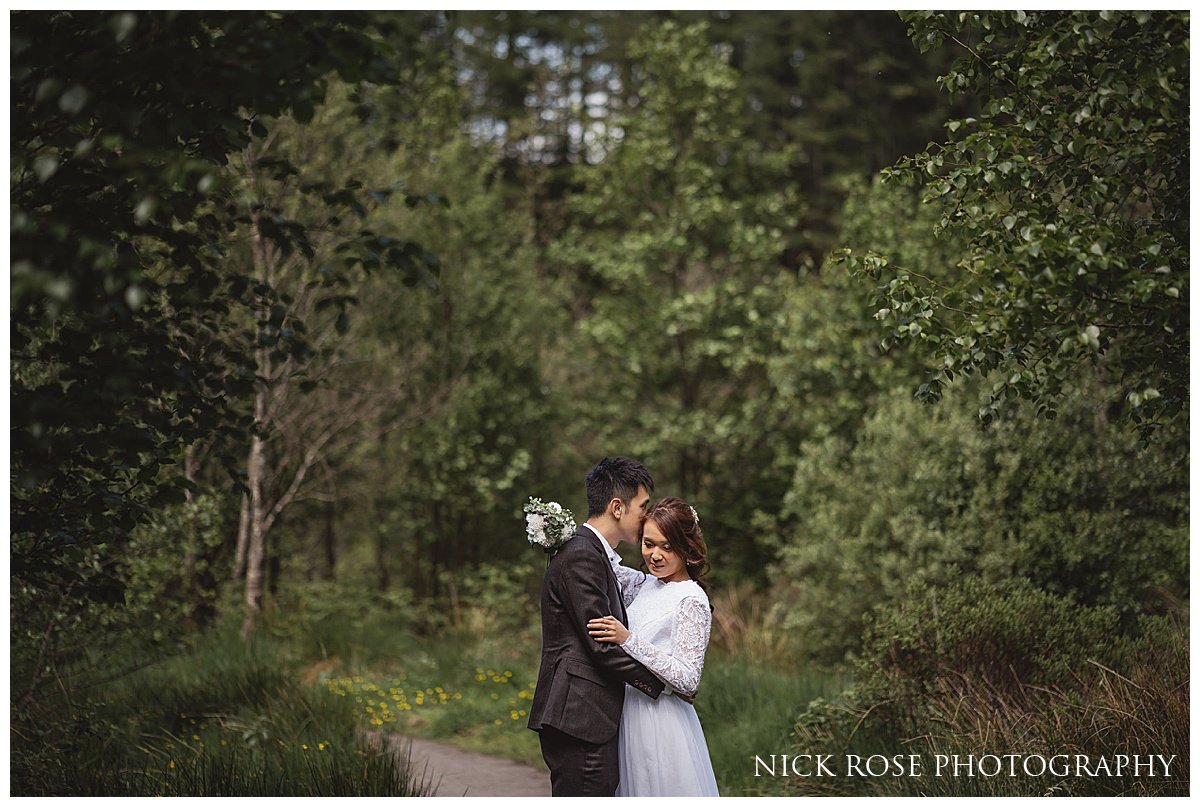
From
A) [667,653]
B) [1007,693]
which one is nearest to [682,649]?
[667,653]

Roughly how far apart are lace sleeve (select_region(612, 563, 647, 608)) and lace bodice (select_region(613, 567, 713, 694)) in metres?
0.09

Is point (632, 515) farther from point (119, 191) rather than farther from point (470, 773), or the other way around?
point (470, 773)

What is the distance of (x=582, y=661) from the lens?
12.4 feet

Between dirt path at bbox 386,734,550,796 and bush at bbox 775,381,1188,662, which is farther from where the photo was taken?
bush at bbox 775,381,1188,662

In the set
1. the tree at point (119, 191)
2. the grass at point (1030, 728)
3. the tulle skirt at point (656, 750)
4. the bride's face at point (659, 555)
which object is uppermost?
Answer: the tree at point (119, 191)

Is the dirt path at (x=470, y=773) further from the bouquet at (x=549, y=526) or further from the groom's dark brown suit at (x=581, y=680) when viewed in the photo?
the bouquet at (x=549, y=526)

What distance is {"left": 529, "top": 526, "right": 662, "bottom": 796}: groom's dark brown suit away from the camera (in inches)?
148

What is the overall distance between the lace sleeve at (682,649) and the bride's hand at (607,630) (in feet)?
0.13

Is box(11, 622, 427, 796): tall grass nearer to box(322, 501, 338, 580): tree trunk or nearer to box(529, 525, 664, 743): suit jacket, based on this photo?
box(529, 525, 664, 743): suit jacket

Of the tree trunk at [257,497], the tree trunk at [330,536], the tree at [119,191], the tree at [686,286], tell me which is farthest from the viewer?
the tree trunk at [330,536]

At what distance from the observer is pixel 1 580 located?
3613 mm

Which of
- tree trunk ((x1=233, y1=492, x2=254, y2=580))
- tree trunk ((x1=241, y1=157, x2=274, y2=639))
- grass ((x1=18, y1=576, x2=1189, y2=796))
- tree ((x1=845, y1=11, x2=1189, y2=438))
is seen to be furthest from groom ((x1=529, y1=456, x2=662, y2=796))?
tree trunk ((x1=233, y1=492, x2=254, y2=580))

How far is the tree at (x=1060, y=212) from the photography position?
12.2 ft

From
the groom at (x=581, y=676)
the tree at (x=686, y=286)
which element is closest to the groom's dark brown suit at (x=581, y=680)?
the groom at (x=581, y=676)
